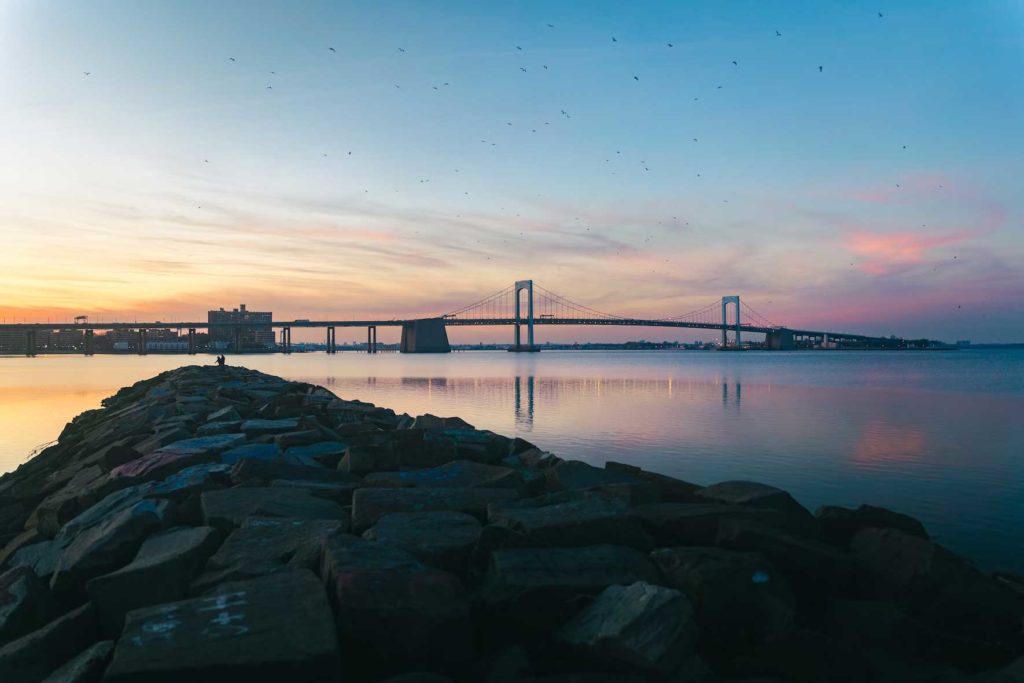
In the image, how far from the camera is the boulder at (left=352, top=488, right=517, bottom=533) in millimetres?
4418

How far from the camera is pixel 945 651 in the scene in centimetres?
347

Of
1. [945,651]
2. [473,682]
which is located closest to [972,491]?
[945,651]

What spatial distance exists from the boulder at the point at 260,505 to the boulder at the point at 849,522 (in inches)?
128

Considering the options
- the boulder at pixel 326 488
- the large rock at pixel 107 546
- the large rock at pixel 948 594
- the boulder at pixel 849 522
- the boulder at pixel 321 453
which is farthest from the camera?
the boulder at pixel 321 453

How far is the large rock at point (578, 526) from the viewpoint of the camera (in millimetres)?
3832

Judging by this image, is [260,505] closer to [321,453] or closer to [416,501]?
[416,501]

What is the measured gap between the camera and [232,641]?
8.72 ft

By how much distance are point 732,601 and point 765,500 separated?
5.30ft

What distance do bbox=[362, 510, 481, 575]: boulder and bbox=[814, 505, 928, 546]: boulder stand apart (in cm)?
241

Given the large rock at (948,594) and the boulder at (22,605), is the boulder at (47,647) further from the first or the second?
the large rock at (948,594)

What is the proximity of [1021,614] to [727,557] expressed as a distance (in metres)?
1.75

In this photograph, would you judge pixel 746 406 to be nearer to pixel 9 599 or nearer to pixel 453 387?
pixel 453 387

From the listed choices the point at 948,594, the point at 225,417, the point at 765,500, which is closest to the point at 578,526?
the point at 765,500

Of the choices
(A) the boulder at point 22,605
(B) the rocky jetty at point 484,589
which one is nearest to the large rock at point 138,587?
(B) the rocky jetty at point 484,589
